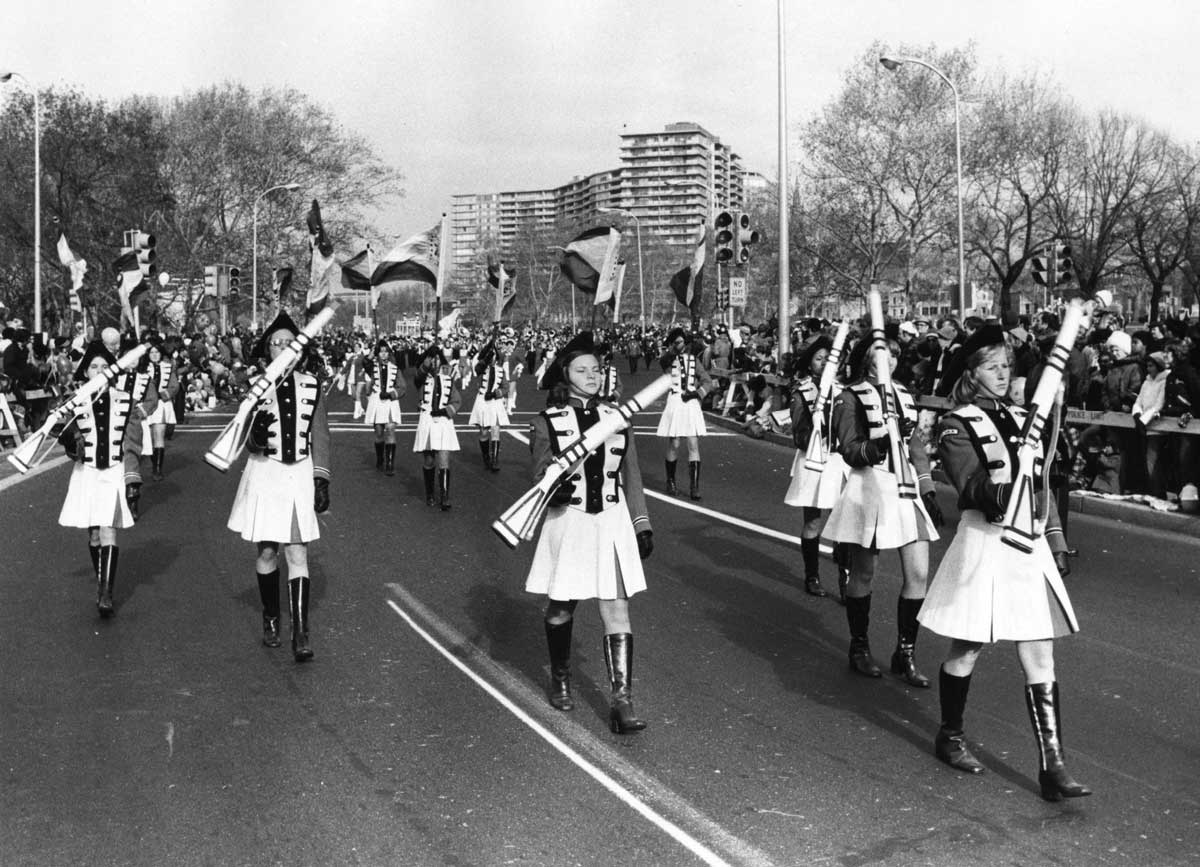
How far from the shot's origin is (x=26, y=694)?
723 centimetres

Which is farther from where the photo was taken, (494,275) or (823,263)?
(823,263)

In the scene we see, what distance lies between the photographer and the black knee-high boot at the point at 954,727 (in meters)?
5.85

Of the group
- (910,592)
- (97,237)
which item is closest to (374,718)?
(910,592)

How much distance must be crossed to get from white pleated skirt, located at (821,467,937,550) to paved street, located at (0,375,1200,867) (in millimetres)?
766

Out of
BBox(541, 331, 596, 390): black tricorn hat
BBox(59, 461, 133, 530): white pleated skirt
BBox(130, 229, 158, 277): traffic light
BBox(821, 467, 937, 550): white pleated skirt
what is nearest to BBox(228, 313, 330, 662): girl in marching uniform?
BBox(59, 461, 133, 530): white pleated skirt

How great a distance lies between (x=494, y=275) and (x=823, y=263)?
3642 cm

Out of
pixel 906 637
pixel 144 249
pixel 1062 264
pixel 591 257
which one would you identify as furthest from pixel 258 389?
pixel 144 249

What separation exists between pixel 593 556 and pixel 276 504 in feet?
7.80

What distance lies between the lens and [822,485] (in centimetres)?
1012

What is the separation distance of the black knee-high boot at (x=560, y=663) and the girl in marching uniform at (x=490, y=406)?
1183 cm

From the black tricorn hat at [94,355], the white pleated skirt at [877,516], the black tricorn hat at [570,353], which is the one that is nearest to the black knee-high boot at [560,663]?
the black tricorn hat at [570,353]

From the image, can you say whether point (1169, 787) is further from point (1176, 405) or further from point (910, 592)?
point (1176, 405)

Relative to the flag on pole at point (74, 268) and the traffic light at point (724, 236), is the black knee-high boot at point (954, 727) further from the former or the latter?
the flag on pole at point (74, 268)

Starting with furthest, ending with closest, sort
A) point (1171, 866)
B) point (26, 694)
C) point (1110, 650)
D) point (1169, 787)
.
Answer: point (1110, 650) < point (26, 694) < point (1169, 787) < point (1171, 866)
